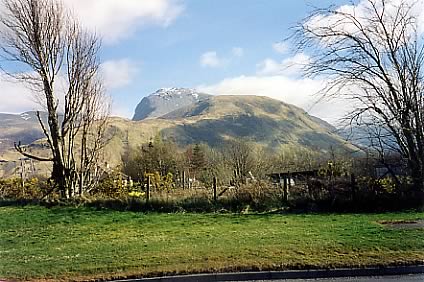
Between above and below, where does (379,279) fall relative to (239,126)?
below

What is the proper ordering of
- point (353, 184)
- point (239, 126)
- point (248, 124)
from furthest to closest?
point (248, 124)
point (239, 126)
point (353, 184)

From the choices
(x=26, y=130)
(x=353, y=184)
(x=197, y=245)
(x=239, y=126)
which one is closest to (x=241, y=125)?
(x=239, y=126)

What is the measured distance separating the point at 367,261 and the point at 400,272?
600 mm

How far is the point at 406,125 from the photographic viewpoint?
19781 millimetres

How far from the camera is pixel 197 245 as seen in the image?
446 inches

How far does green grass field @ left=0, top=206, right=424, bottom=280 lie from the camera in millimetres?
9180

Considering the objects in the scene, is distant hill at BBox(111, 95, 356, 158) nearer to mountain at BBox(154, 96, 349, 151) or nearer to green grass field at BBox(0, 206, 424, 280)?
mountain at BBox(154, 96, 349, 151)

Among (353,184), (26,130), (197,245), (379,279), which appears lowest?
(379,279)

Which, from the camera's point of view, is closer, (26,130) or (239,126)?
(26,130)

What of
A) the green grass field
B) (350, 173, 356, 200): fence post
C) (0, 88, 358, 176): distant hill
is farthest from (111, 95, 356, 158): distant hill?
the green grass field

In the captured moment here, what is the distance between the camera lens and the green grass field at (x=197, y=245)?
9.18 m

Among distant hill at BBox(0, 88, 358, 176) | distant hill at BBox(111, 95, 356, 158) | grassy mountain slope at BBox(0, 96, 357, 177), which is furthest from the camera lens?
distant hill at BBox(111, 95, 356, 158)

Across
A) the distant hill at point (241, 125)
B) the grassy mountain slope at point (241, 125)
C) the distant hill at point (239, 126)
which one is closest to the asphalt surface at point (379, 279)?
the distant hill at point (239, 126)

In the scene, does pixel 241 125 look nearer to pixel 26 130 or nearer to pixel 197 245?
pixel 26 130
